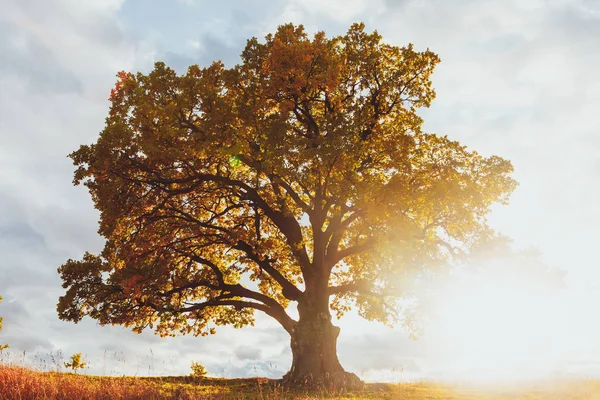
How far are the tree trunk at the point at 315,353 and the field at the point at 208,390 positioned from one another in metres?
1.04

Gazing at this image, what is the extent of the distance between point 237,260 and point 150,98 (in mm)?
9425

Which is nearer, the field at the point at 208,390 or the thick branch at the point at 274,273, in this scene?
the field at the point at 208,390

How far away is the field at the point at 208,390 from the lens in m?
13.4

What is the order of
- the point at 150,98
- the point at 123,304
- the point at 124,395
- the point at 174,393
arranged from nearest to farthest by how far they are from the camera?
the point at 124,395, the point at 174,393, the point at 150,98, the point at 123,304

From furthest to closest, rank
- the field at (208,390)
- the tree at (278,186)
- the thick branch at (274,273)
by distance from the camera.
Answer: the thick branch at (274,273) < the tree at (278,186) < the field at (208,390)

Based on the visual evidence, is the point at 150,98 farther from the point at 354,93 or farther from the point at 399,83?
the point at 399,83

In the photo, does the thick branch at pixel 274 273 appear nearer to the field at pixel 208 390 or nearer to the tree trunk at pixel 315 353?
the tree trunk at pixel 315 353

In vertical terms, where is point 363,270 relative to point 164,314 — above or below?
above

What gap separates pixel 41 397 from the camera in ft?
41.5

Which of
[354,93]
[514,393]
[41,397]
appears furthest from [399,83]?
[41,397]

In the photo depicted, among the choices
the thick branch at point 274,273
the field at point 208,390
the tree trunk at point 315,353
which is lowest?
the field at point 208,390

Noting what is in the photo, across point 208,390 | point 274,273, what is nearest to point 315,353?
point 274,273

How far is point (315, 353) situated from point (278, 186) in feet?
26.8

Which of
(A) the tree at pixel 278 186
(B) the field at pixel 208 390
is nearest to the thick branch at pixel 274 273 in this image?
(A) the tree at pixel 278 186
